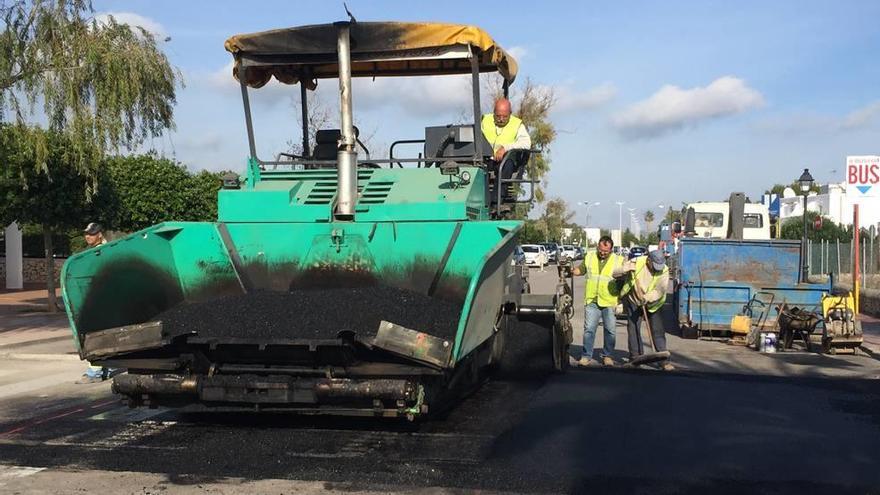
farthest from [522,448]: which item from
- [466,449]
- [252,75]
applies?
[252,75]

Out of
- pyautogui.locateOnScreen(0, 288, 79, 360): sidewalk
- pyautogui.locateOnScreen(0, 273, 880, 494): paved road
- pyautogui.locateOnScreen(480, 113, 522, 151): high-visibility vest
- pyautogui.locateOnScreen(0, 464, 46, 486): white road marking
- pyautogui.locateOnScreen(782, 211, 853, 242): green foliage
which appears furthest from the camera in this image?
pyautogui.locateOnScreen(782, 211, 853, 242): green foliage

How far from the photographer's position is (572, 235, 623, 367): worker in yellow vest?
379 inches

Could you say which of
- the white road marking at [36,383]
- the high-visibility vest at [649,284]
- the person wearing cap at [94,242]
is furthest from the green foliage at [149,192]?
the high-visibility vest at [649,284]

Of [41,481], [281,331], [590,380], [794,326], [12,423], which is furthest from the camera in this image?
[794,326]

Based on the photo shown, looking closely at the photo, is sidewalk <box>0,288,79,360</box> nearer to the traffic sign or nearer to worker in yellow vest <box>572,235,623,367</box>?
worker in yellow vest <box>572,235,623,367</box>

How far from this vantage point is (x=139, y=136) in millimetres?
13617

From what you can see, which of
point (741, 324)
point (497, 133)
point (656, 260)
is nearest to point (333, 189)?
point (497, 133)

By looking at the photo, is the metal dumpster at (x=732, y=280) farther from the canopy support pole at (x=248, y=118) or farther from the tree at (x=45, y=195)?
the tree at (x=45, y=195)

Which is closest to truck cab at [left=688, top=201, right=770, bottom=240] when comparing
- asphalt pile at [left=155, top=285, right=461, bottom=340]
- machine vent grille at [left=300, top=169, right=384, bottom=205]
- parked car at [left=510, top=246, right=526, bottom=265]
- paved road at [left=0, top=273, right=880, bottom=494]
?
paved road at [left=0, top=273, right=880, bottom=494]

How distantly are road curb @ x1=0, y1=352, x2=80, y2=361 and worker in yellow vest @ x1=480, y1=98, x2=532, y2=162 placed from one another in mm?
6652

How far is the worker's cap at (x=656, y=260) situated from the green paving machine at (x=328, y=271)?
9.18 feet

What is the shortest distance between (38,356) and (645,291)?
803 cm

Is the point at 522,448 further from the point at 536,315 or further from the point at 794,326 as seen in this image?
the point at 794,326

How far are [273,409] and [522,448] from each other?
1.70 metres
